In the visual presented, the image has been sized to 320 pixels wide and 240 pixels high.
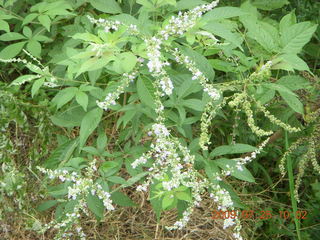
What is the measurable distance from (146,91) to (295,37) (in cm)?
75

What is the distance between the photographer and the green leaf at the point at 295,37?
2037 mm

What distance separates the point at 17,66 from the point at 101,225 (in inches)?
Result: 44.5

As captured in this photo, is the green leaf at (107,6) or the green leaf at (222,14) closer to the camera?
the green leaf at (222,14)

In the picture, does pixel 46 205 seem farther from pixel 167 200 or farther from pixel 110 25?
pixel 110 25

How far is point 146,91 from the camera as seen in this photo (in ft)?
6.19

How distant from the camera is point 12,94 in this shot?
2486mm

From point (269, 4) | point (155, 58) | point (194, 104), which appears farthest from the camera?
point (269, 4)

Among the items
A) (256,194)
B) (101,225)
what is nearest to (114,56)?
(101,225)

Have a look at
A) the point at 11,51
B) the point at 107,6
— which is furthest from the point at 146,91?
the point at 11,51

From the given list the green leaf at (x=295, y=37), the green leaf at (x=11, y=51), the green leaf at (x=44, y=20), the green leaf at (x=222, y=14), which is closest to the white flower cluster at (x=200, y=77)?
the green leaf at (x=222, y=14)

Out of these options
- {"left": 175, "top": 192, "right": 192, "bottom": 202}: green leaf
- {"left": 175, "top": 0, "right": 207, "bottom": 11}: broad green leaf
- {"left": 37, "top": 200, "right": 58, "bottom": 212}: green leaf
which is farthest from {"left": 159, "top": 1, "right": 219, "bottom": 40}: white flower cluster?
{"left": 37, "top": 200, "right": 58, "bottom": 212}: green leaf

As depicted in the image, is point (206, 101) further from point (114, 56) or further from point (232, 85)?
point (114, 56)

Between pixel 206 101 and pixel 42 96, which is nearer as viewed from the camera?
pixel 206 101

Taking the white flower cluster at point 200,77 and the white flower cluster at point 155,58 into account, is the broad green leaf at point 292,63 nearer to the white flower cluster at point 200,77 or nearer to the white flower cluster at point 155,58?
the white flower cluster at point 200,77
